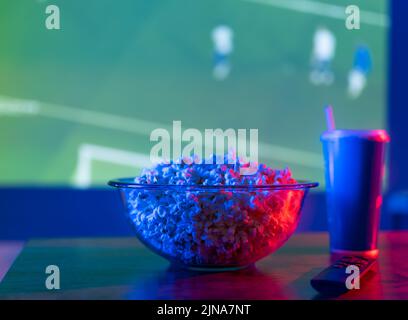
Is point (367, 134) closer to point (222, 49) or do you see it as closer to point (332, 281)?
point (332, 281)

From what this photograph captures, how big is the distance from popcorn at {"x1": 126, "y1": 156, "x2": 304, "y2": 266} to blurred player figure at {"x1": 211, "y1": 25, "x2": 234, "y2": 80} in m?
2.40

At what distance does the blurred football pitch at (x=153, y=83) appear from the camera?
304cm

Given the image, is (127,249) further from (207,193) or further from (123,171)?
(123,171)

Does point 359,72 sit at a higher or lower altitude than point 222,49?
lower

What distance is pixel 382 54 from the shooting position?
337 centimetres

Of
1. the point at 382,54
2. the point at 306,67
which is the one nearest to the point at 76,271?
the point at 306,67

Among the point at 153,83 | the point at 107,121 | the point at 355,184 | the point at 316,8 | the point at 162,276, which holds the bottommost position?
the point at 162,276

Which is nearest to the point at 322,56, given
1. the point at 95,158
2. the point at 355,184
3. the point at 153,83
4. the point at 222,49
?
the point at 222,49

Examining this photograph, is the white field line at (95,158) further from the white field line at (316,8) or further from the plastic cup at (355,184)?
the plastic cup at (355,184)

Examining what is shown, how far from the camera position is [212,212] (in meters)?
0.79

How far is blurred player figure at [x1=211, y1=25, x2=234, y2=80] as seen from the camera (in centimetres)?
318

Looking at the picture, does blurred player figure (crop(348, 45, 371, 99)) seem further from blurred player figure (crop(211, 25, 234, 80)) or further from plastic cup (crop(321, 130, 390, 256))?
plastic cup (crop(321, 130, 390, 256))

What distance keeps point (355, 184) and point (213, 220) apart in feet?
0.92

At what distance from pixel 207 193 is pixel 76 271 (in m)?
0.21
